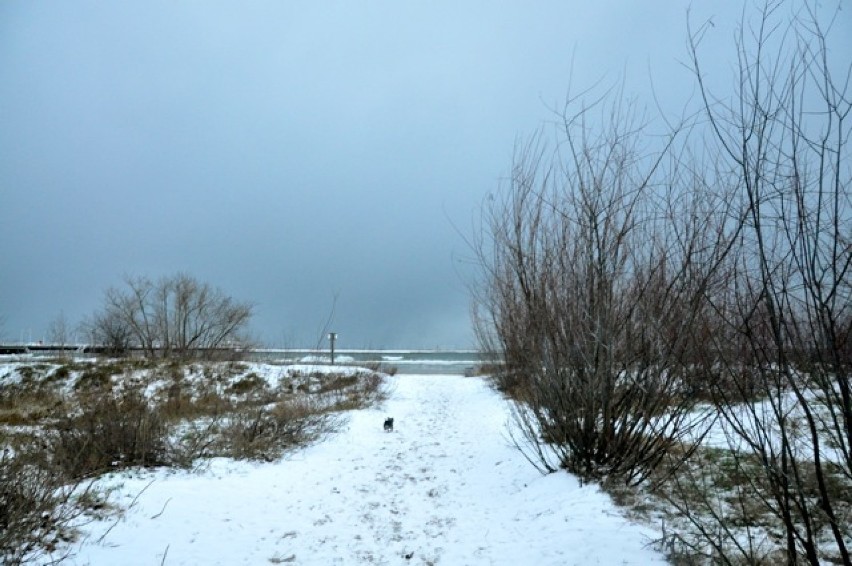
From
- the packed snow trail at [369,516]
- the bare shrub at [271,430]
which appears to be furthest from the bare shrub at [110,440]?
the bare shrub at [271,430]

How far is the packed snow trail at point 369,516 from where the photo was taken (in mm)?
4218

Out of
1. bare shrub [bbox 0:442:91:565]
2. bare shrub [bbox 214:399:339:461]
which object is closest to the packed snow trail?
bare shrub [bbox 0:442:91:565]

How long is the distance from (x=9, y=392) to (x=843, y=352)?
17794 millimetres

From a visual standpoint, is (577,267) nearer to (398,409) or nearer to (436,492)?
(436,492)

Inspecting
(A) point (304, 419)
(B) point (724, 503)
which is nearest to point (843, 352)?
(B) point (724, 503)

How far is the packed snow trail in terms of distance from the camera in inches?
166

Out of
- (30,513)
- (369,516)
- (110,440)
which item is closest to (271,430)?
(110,440)

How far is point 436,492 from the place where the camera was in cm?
661

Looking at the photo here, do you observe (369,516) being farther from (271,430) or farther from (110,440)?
(271,430)

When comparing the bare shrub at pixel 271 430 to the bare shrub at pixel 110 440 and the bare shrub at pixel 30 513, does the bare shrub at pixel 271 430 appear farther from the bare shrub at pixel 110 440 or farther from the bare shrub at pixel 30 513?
the bare shrub at pixel 30 513

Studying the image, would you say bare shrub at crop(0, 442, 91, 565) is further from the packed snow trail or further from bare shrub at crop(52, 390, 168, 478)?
bare shrub at crop(52, 390, 168, 478)

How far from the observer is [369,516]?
5.62 meters

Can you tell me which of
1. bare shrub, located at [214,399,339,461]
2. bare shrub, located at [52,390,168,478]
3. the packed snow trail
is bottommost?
the packed snow trail

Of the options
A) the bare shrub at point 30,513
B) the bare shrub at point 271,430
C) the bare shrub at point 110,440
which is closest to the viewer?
the bare shrub at point 30,513
